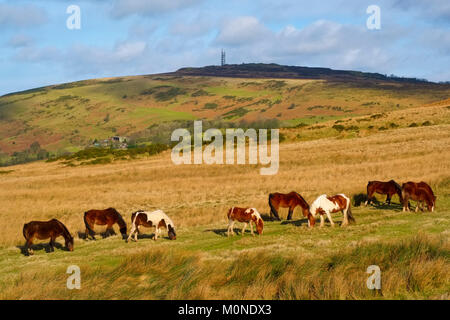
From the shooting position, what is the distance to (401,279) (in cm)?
1081

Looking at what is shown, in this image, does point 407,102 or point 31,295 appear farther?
point 407,102

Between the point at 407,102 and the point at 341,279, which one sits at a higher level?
the point at 407,102

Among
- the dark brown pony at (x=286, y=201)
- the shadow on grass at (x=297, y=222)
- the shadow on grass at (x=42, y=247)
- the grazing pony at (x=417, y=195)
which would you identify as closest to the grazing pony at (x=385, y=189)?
the grazing pony at (x=417, y=195)

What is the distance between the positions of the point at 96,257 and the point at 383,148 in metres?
48.2

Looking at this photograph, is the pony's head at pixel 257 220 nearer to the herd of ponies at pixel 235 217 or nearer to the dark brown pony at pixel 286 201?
the herd of ponies at pixel 235 217

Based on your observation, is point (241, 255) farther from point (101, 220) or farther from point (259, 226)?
point (101, 220)

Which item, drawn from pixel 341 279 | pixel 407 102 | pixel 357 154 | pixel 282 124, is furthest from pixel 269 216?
pixel 407 102

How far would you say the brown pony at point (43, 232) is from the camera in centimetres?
1748

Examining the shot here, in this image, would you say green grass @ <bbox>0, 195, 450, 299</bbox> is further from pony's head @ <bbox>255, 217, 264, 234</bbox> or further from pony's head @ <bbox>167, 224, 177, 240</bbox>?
pony's head @ <bbox>167, 224, 177, 240</bbox>

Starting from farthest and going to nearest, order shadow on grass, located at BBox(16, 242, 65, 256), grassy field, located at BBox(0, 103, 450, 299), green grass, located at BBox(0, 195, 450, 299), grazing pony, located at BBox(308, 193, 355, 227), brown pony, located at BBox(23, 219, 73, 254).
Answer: grazing pony, located at BBox(308, 193, 355, 227), shadow on grass, located at BBox(16, 242, 65, 256), brown pony, located at BBox(23, 219, 73, 254), grassy field, located at BBox(0, 103, 450, 299), green grass, located at BBox(0, 195, 450, 299)

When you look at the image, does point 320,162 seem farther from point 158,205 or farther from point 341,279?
point 341,279

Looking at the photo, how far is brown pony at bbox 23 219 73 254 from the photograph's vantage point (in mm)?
17484

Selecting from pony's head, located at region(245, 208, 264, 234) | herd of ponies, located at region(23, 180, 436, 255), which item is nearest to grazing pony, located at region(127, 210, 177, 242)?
herd of ponies, located at region(23, 180, 436, 255)

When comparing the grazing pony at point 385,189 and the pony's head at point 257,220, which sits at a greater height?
the grazing pony at point 385,189
